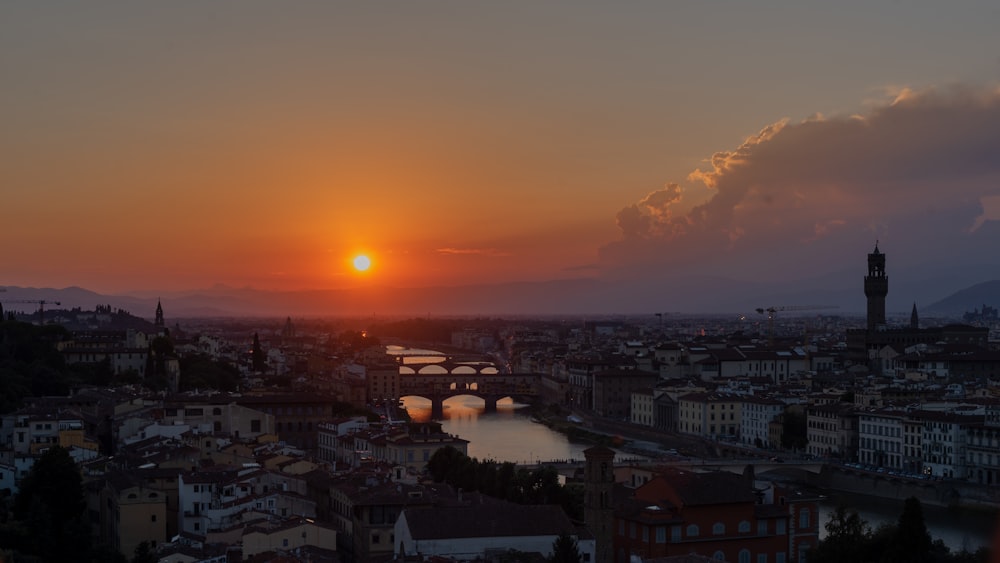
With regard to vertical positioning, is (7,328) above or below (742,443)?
above

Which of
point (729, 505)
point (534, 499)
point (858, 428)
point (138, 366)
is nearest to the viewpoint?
point (729, 505)

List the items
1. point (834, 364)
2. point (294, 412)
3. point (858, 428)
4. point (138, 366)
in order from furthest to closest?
1. point (834, 364)
2. point (138, 366)
3. point (858, 428)
4. point (294, 412)

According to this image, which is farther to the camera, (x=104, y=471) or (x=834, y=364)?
(x=834, y=364)

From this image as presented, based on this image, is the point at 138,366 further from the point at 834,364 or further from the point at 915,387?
the point at 834,364

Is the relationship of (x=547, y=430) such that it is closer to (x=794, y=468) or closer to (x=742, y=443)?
(x=742, y=443)

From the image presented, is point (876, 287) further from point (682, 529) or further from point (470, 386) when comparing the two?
point (682, 529)

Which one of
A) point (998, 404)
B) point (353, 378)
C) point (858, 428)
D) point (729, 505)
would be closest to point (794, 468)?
point (858, 428)

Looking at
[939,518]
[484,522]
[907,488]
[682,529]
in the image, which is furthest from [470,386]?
[484,522]
